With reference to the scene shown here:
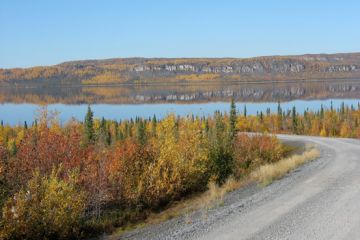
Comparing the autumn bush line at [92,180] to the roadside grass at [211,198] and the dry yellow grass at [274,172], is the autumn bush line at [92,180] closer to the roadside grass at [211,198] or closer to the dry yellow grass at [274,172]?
the roadside grass at [211,198]

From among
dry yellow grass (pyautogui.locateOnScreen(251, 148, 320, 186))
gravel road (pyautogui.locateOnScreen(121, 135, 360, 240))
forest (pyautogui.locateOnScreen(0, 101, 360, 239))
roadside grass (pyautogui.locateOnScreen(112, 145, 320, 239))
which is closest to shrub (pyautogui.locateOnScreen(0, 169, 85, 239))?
forest (pyautogui.locateOnScreen(0, 101, 360, 239))

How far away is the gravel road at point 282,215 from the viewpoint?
13.8 metres

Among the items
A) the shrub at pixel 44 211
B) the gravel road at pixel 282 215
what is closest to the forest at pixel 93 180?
the shrub at pixel 44 211

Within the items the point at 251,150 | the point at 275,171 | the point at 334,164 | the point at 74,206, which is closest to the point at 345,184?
the point at 275,171

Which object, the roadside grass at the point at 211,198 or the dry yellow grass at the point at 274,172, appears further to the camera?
the dry yellow grass at the point at 274,172

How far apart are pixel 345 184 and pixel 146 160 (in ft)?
41.9

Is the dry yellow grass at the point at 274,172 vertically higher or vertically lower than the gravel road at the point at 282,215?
lower

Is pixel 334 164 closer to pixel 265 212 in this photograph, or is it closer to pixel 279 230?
pixel 265 212

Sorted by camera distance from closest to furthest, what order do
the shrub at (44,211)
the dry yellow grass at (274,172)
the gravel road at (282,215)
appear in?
the gravel road at (282,215)
the shrub at (44,211)
the dry yellow grass at (274,172)

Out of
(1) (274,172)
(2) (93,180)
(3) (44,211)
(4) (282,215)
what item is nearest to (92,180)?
(2) (93,180)

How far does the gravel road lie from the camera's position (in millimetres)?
13766

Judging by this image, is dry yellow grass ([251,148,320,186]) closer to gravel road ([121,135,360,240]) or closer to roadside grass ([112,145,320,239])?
roadside grass ([112,145,320,239])

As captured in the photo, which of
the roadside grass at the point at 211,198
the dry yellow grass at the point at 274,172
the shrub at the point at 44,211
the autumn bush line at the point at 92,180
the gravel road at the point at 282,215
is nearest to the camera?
the gravel road at the point at 282,215

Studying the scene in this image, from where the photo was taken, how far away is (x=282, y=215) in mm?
15547
